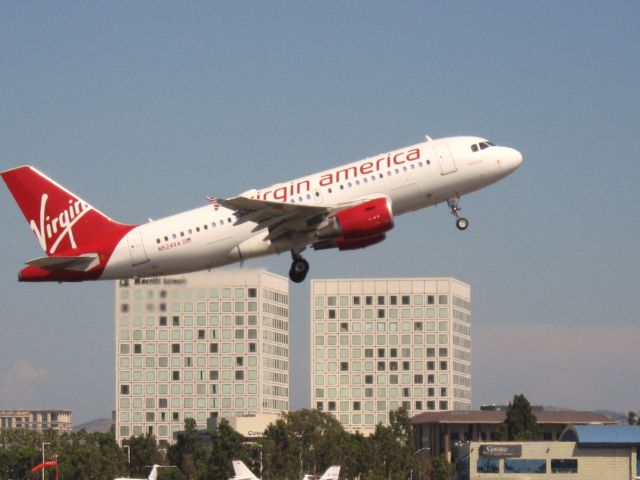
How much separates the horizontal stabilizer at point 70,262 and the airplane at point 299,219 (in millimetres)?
58

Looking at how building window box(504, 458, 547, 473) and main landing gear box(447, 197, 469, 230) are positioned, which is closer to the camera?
main landing gear box(447, 197, 469, 230)

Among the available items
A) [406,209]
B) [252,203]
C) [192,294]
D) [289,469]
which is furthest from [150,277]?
[289,469]

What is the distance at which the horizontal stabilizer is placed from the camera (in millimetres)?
80125

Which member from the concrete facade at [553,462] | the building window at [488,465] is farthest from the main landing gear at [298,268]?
the building window at [488,465]

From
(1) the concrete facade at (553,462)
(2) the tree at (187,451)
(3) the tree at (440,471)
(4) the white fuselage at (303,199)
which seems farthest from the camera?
(2) the tree at (187,451)

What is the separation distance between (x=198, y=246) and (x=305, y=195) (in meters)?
6.84

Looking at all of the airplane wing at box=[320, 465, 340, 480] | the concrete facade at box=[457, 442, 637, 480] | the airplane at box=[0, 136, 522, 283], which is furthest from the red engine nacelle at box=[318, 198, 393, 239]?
the concrete facade at box=[457, 442, 637, 480]

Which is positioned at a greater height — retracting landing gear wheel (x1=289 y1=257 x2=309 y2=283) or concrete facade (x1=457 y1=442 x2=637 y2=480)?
retracting landing gear wheel (x1=289 y1=257 x2=309 y2=283)

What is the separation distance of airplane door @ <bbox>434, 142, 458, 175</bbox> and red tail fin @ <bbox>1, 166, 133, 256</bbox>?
18.7 meters

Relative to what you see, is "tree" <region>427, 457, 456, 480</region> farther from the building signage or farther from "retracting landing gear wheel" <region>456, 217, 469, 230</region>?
"retracting landing gear wheel" <region>456, 217, 469, 230</region>

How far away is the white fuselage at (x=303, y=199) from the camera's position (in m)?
79.3

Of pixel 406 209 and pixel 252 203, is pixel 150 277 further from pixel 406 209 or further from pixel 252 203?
pixel 406 209

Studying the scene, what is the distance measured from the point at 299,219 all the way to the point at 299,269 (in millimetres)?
3809

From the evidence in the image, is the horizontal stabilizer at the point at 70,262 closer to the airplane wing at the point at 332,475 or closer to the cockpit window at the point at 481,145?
the cockpit window at the point at 481,145
